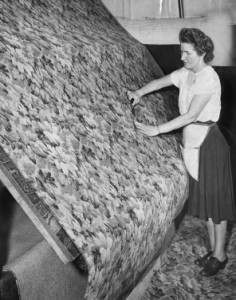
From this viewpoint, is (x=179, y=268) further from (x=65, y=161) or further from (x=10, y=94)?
(x=10, y=94)

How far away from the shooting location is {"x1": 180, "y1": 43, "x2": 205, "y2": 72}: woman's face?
1.87 meters

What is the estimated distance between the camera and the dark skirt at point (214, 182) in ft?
6.66

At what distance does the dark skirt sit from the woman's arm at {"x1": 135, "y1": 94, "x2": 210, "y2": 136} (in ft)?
0.69

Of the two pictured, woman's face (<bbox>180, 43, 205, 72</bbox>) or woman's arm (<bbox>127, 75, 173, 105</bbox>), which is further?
woman's arm (<bbox>127, 75, 173, 105</bbox>)

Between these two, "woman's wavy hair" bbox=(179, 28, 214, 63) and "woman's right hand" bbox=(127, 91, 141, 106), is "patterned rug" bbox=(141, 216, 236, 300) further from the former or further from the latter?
"woman's wavy hair" bbox=(179, 28, 214, 63)

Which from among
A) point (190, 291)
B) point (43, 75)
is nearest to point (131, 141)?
point (43, 75)

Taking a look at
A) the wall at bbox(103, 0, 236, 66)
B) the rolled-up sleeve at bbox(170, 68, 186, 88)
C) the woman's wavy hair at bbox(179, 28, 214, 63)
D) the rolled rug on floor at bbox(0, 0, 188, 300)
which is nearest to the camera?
the rolled rug on floor at bbox(0, 0, 188, 300)

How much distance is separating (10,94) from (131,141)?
25.5 inches

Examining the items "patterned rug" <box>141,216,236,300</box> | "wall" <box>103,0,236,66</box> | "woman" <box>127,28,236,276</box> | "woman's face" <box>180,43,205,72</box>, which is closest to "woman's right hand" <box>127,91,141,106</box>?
"woman" <box>127,28,236,276</box>

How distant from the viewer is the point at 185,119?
1859 millimetres

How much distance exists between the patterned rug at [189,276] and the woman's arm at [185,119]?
2.94 feet

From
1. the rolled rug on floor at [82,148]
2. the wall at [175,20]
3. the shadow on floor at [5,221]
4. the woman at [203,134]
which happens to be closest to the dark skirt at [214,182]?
the woman at [203,134]

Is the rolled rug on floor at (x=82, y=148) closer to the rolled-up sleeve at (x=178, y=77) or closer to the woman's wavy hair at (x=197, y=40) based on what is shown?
the rolled-up sleeve at (x=178, y=77)

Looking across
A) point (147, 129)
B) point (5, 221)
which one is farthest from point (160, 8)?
point (5, 221)
